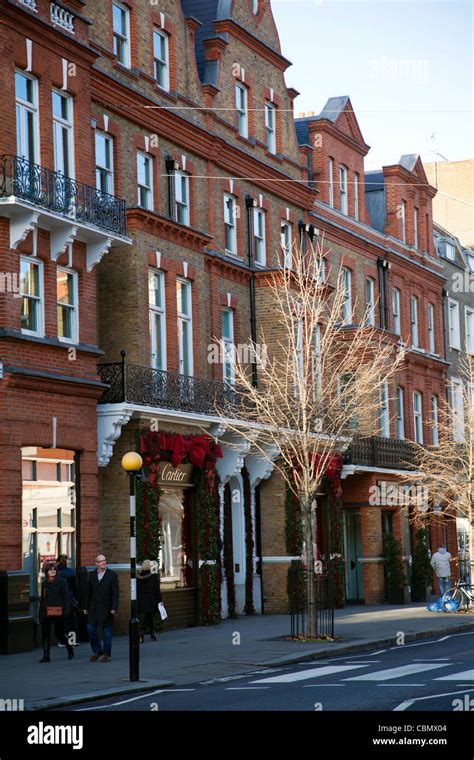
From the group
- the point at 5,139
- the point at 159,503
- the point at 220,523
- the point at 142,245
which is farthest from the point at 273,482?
the point at 5,139

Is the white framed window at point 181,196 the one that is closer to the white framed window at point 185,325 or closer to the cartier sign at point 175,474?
the white framed window at point 185,325

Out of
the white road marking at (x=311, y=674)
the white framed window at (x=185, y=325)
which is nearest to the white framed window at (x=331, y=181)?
the white framed window at (x=185, y=325)

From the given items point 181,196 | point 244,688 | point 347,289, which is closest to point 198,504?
point 181,196

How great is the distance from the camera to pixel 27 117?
26062 millimetres

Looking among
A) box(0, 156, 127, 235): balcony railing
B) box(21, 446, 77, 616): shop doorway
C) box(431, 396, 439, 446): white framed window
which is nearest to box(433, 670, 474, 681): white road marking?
box(21, 446, 77, 616): shop doorway

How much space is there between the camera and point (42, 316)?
26172mm

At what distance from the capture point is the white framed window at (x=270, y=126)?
38906 mm

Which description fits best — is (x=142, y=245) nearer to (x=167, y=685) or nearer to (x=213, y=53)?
(x=213, y=53)

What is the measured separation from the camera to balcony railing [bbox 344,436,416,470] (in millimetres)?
41312

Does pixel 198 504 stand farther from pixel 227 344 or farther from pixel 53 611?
pixel 53 611

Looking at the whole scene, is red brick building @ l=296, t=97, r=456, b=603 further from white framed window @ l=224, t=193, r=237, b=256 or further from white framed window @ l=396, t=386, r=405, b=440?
white framed window @ l=224, t=193, r=237, b=256

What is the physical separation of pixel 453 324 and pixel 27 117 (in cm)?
3218

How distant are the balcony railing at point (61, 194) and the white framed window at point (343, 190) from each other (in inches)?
650

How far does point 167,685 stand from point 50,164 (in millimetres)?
11623
